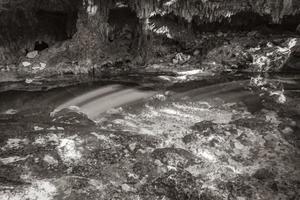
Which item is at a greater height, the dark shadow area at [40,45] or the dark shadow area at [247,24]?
the dark shadow area at [247,24]

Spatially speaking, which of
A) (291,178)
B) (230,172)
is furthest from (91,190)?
(291,178)

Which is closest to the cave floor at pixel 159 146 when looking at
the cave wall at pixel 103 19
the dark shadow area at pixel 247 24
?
the cave wall at pixel 103 19

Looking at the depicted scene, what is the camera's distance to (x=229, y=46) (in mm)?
7488

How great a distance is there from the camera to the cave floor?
419 cm

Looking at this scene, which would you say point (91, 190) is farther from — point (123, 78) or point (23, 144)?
point (123, 78)

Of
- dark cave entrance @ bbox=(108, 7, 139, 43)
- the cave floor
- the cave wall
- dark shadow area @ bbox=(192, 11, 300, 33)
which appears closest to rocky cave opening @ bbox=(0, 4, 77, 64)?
the cave wall

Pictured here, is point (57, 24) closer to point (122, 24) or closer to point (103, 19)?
point (103, 19)

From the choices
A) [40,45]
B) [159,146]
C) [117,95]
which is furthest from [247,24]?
[40,45]

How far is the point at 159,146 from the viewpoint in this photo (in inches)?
195

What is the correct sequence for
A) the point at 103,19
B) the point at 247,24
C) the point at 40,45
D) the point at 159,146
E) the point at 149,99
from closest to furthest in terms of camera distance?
the point at 159,146
the point at 149,99
the point at 103,19
the point at 40,45
the point at 247,24

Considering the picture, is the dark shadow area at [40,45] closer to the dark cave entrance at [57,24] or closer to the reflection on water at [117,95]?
the dark cave entrance at [57,24]

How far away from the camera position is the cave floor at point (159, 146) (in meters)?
4.19

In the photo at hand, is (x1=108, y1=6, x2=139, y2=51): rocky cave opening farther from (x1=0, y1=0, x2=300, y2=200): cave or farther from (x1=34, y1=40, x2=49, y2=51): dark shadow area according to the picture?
(x1=34, y1=40, x2=49, y2=51): dark shadow area

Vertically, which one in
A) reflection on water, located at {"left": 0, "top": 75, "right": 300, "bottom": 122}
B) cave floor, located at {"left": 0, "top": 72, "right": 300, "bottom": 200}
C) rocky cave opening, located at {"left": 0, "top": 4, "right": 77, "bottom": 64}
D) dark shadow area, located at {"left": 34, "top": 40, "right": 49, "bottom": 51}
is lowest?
cave floor, located at {"left": 0, "top": 72, "right": 300, "bottom": 200}
